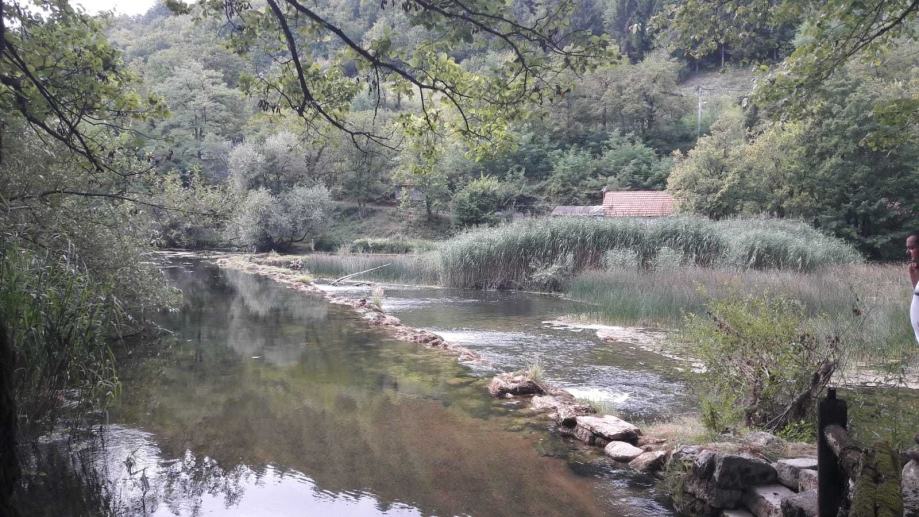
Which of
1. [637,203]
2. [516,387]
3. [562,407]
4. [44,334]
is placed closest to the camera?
[44,334]

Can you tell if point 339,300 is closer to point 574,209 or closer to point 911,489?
point 911,489

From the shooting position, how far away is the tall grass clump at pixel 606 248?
58.5 ft

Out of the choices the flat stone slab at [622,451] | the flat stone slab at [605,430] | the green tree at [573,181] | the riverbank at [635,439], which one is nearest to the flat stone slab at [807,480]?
the riverbank at [635,439]

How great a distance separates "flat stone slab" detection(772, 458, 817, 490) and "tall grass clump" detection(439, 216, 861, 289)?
13.5 metres

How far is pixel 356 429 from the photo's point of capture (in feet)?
21.2

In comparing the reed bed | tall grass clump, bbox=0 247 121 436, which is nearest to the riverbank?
the reed bed

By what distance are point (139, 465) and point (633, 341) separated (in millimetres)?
8044

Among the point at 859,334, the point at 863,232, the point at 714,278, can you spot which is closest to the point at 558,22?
the point at 859,334

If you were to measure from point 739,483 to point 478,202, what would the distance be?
3787cm

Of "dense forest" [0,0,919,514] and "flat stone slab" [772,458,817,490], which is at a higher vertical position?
"dense forest" [0,0,919,514]

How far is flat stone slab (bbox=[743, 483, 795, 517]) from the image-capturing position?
13.6 feet

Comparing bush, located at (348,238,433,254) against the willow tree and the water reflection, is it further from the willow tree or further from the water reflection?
the willow tree

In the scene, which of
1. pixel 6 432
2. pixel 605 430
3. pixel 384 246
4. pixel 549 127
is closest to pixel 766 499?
pixel 605 430

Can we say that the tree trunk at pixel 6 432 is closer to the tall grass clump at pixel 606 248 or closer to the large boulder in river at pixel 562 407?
the large boulder in river at pixel 562 407
